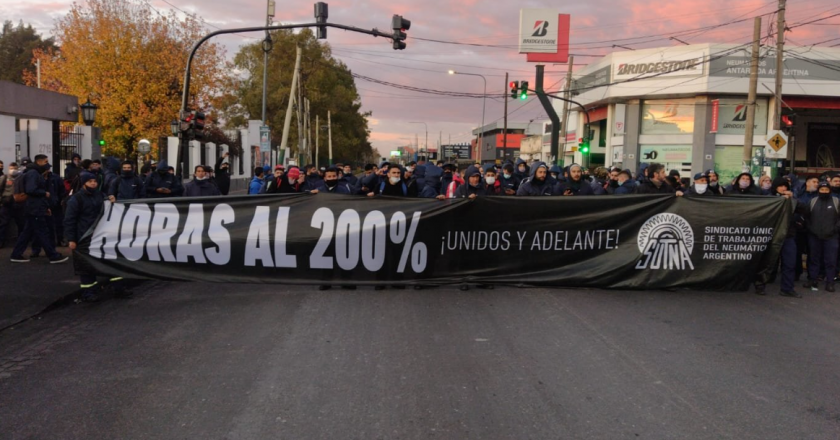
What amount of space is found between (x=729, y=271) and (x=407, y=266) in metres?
4.30

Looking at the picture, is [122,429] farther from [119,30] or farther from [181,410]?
[119,30]

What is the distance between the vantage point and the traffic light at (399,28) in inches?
706

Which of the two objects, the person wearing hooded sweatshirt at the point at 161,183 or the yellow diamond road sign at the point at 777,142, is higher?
the yellow diamond road sign at the point at 777,142

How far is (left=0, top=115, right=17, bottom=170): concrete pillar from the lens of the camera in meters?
17.9

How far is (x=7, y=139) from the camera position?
18.2 m

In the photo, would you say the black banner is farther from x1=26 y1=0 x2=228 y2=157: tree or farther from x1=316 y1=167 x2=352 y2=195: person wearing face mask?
x1=26 y1=0 x2=228 y2=157: tree

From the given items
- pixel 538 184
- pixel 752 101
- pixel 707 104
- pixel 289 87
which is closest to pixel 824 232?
pixel 538 184

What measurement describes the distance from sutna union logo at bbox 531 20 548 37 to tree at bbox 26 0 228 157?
19679mm

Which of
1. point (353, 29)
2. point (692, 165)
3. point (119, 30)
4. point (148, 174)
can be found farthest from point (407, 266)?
point (692, 165)

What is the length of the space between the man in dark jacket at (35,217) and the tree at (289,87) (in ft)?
175

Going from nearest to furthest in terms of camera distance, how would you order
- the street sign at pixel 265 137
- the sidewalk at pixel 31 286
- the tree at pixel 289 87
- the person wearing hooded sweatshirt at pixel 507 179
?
the sidewalk at pixel 31 286 → the person wearing hooded sweatshirt at pixel 507 179 → the street sign at pixel 265 137 → the tree at pixel 289 87

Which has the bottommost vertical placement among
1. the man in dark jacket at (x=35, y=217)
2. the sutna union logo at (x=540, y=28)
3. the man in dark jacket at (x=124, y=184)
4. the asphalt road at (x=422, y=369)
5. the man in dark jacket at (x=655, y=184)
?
the asphalt road at (x=422, y=369)

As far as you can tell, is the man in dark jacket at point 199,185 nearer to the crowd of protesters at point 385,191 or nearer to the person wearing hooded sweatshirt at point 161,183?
the crowd of protesters at point 385,191

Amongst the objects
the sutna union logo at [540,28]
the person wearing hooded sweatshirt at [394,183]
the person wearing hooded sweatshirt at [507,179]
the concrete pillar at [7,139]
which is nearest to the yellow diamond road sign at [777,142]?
the person wearing hooded sweatshirt at [507,179]
